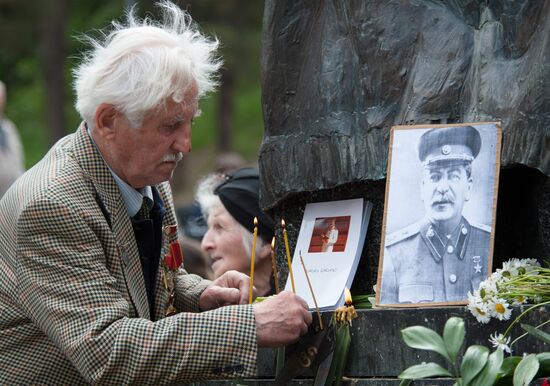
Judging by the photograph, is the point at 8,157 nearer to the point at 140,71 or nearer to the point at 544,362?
the point at 140,71

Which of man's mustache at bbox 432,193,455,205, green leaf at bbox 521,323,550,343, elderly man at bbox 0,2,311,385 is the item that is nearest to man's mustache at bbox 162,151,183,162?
elderly man at bbox 0,2,311,385

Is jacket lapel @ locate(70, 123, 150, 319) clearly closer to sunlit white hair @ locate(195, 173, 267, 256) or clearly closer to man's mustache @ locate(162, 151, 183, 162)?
man's mustache @ locate(162, 151, 183, 162)

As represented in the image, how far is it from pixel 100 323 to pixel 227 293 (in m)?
0.75

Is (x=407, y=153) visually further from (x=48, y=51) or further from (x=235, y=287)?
(x=48, y=51)

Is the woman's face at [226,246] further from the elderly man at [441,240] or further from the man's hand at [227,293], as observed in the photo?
the elderly man at [441,240]

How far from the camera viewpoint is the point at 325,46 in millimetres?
4633

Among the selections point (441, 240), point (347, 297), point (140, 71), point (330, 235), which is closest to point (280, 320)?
point (347, 297)

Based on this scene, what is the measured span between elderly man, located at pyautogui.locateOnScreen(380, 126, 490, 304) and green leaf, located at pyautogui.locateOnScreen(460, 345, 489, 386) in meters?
0.40

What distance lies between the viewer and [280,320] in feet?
12.3

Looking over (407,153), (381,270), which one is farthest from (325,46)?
(381,270)

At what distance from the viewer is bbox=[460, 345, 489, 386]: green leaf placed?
135 inches

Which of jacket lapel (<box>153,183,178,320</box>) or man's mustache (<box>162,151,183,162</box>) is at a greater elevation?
man's mustache (<box>162,151,183,162</box>)

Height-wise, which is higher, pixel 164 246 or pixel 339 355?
pixel 164 246

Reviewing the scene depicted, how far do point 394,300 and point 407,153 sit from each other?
48cm
